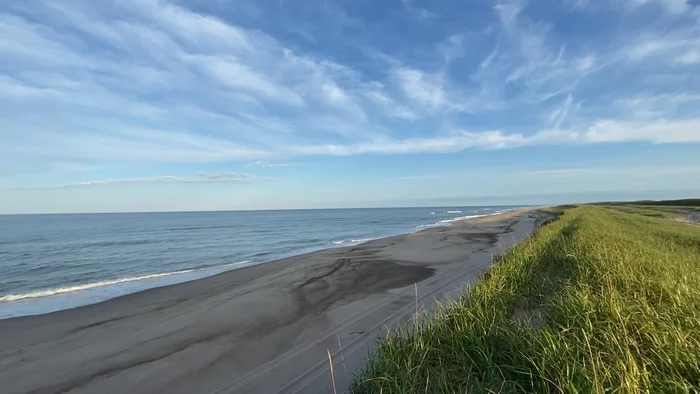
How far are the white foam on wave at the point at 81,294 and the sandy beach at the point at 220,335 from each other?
3.79 ft

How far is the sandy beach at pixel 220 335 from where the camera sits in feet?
20.8

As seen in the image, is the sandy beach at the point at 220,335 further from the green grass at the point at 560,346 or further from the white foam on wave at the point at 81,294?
the green grass at the point at 560,346

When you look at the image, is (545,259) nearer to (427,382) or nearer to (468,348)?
(468,348)

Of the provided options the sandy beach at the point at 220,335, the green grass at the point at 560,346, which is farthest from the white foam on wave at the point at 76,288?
the green grass at the point at 560,346

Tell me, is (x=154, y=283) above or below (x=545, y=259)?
below

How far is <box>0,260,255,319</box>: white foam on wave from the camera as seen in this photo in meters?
12.2

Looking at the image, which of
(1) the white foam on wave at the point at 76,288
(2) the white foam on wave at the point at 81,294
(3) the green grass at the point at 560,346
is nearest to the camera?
(3) the green grass at the point at 560,346

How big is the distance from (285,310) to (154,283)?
8983 millimetres

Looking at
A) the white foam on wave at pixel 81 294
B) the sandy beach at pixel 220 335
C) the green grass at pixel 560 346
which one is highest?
the green grass at pixel 560 346

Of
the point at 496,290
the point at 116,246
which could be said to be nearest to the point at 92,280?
the point at 116,246

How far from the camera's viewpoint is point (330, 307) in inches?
428

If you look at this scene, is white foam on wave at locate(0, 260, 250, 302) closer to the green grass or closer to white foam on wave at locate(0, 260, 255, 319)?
white foam on wave at locate(0, 260, 255, 319)

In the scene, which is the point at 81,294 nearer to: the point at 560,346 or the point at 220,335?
the point at 220,335

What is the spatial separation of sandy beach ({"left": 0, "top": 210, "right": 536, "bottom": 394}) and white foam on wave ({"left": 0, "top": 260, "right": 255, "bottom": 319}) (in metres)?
1.16
